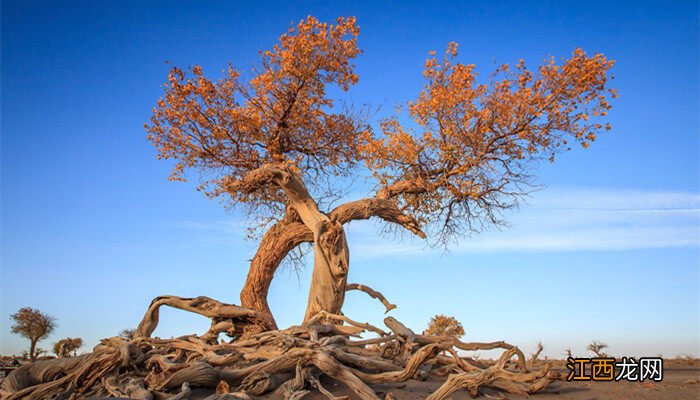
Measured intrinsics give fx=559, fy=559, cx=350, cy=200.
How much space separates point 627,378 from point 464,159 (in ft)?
24.1

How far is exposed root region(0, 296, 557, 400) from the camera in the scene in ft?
23.1

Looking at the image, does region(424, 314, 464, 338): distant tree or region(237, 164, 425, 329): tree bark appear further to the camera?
region(424, 314, 464, 338): distant tree

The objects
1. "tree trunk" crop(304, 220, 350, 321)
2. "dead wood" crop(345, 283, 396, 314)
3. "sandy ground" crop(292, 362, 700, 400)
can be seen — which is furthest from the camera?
"dead wood" crop(345, 283, 396, 314)

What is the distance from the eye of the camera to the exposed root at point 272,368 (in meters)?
7.04

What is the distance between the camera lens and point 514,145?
50.5 ft

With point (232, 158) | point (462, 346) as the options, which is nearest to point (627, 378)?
point (462, 346)

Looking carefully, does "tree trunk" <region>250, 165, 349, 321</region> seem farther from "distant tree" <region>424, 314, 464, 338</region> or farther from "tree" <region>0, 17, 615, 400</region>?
"distant tree" <region>424, 314, 464, 338</region>

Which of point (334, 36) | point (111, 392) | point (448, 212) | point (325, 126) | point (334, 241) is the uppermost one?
point (334, 36)

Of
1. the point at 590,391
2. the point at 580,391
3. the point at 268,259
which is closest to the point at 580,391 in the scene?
the point at 580,391

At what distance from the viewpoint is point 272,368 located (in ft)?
23.5

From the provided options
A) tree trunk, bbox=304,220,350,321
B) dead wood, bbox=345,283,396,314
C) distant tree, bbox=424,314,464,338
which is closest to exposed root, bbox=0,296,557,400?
tree trunk, bbox=304,220,350,321

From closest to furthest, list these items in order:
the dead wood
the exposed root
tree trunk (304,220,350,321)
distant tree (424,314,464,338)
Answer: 1. the exposed root
2. tree trunk (304,220,350,321)
3. the dead wood
4. distant tree (424,314,464,338)

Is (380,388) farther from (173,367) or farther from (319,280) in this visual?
(319,280)

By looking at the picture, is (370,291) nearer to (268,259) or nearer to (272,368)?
(268,259)
